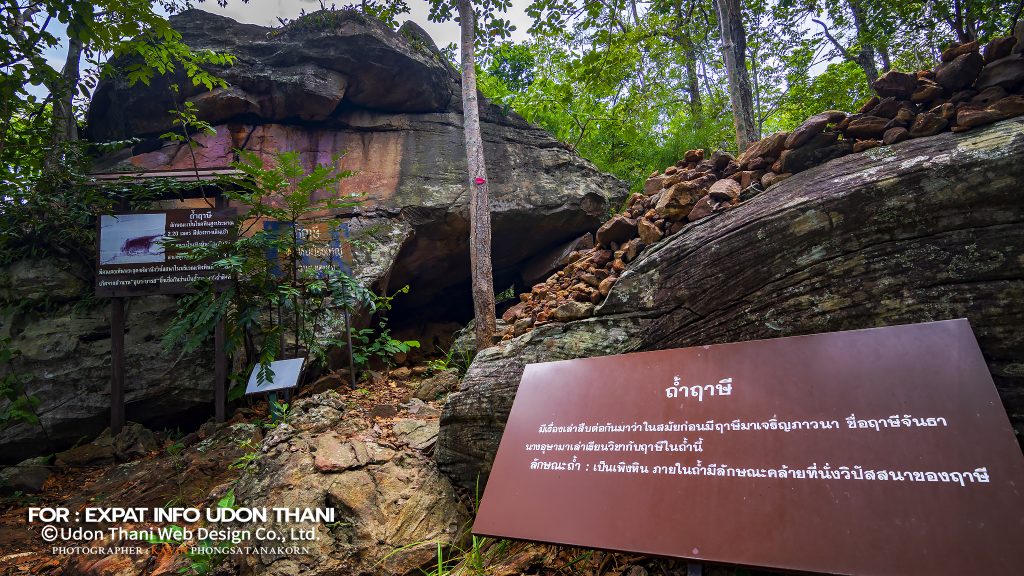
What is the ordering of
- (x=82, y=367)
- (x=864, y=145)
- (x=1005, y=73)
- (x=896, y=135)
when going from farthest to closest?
(x=82, y=367) → (x=864, y=145) → (x=896, y=135) → (x=1005, y=73)

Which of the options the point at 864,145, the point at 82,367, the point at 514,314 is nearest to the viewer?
the point at 864,145

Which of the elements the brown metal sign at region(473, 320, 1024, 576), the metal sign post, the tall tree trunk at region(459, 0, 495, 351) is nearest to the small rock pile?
the brown metal sign at region(473, 320, 1024, 576)

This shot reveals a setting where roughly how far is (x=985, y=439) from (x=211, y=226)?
22.8 ft

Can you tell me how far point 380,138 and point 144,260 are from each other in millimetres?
4560

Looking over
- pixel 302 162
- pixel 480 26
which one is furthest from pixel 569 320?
pixel 302 162

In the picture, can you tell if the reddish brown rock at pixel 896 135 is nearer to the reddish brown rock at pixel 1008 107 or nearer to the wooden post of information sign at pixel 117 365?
the reddish brown rock at pixel 1008 107

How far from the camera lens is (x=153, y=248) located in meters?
5.86

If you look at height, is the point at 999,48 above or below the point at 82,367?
above

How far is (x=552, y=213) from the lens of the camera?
850cm

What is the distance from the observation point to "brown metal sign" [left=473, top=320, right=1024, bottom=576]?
1.45 metres

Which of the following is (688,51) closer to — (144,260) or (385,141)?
(385,141)

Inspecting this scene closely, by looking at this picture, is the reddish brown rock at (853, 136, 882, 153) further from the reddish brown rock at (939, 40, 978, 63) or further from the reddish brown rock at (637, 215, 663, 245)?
the reddish brown rock at (637, 215, 663, 245)

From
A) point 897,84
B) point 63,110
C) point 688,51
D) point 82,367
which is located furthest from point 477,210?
point 63,110

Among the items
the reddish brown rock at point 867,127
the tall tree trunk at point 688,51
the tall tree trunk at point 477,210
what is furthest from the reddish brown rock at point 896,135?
the tall tree trunk at point 688,51
